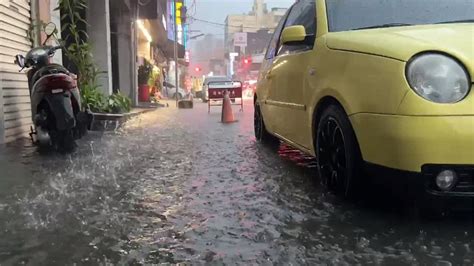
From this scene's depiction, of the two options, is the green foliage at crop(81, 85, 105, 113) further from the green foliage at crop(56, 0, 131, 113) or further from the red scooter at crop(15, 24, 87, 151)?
the red scooter at crop(15, 24, 87, 151)

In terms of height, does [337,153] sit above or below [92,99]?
below

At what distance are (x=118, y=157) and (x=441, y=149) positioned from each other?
3933mm

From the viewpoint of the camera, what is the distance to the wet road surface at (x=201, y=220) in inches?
104

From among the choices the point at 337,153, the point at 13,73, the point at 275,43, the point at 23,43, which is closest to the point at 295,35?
the point at 337,153

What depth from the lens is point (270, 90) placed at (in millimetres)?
5629

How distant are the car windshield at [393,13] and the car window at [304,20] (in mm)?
198

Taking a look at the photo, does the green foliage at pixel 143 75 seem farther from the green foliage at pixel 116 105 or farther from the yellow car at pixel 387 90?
the yellow car at pixel 387 90

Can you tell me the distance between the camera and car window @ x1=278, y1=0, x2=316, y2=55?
4.15 metres

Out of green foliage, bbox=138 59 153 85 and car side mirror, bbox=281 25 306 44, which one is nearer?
car side mirror, bbox=281 25 306 44

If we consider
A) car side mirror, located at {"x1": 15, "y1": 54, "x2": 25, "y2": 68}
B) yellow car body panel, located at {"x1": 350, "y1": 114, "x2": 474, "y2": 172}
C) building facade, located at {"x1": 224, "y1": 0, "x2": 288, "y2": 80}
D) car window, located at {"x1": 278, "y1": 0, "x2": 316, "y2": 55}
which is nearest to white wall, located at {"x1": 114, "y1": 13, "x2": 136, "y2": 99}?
car side mirror, located at {"x1": 15, "y1": 54, "x2": 25, "y2": 68}

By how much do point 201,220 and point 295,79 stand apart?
5.60 ft

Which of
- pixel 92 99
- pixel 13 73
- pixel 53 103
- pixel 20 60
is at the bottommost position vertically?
pixel 92 99

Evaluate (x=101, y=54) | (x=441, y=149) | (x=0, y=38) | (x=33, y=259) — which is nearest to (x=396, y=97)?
(x=441, y=149)

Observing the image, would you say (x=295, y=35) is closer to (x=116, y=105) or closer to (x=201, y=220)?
(x=201, y=220)
